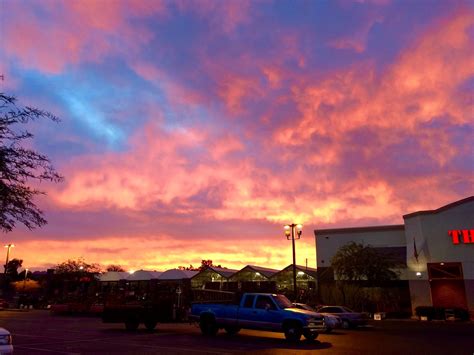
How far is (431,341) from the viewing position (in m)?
19.0

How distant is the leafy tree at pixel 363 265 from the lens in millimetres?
39125

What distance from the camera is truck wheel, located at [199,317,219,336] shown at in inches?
813

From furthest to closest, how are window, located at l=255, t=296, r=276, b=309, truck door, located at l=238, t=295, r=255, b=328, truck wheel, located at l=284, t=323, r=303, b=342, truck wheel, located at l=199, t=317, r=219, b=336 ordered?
truck wheel, located at l=199, t=317, r=219, b=336, truck door, located at l=238, t=295, r=255, b=328, window, located at l=255, t=296, r=276, b=309, truck wheel, located at l=284, t=323, r=303, b=342

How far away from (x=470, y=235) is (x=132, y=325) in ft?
99.2

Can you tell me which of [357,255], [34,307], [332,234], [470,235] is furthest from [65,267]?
[470,235]

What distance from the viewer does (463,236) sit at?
126 ft

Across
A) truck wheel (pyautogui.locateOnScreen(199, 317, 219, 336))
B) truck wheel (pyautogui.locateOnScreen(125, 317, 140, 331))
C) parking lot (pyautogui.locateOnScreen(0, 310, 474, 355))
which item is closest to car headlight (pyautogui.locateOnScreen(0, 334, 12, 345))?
parking lot (pyautogui.locateOnScreen(0, 310, 474, 355))

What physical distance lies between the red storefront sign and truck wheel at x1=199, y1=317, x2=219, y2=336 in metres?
27.2

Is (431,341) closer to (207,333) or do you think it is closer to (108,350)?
(207,333)

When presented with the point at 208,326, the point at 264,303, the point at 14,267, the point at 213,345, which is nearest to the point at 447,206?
the point at 264,303

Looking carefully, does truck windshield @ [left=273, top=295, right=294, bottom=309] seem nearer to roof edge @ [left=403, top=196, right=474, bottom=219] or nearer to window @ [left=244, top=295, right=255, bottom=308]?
window @ [left=244, top=295, right=255, bottom=308]

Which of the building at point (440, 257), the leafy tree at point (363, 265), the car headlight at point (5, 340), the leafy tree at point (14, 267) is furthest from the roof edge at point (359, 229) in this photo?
the leafy tree at point (14, 267)

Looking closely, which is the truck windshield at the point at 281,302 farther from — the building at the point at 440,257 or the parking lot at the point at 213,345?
the building at the point at 440,257

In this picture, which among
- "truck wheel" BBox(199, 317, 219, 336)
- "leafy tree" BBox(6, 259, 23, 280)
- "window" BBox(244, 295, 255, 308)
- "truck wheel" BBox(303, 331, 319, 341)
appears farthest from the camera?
"leafy tree" BBox(6, 259, 23, 280)
